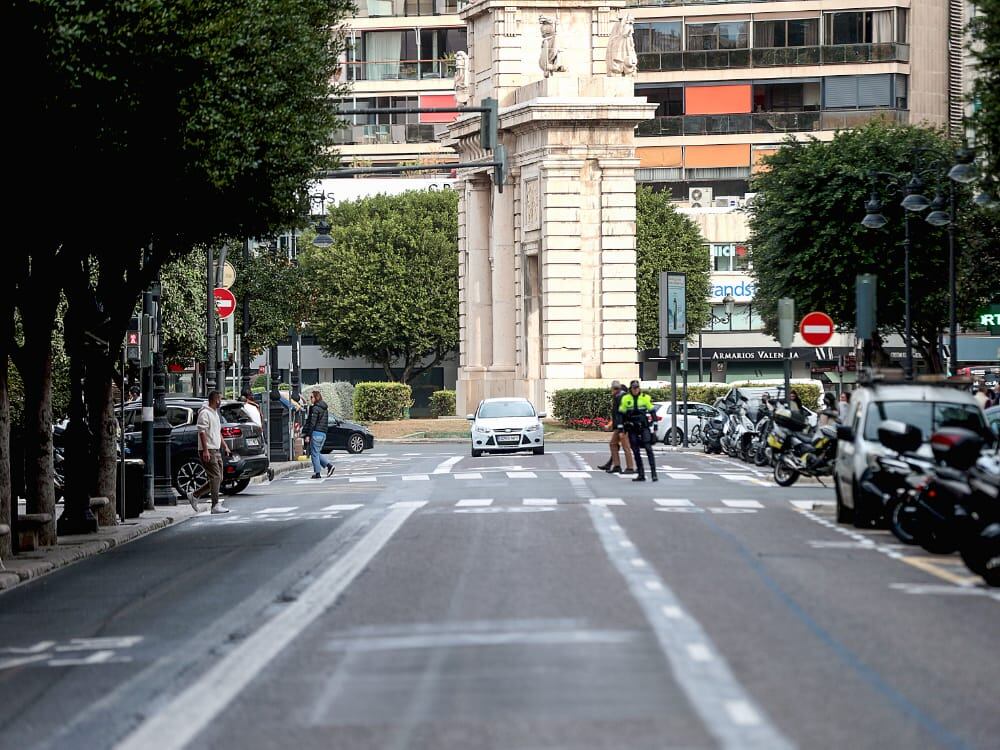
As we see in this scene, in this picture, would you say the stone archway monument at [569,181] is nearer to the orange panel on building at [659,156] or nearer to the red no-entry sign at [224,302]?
the orange panel on building at [659,156]

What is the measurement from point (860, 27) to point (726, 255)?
43.6ft

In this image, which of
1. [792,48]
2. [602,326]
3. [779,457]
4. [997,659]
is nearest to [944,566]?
[997,659]

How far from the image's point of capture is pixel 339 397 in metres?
77.6

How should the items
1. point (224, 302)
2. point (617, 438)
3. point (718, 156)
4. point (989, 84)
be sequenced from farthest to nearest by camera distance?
1. point (718, 156)
2. point (224, 302)
3. point (617, 438)
4. point (989, 84)

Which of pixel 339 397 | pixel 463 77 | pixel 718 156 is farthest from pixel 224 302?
pixel 718 156

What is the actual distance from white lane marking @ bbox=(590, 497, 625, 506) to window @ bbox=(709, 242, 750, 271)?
2636 inches

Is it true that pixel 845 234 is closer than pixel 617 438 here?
No

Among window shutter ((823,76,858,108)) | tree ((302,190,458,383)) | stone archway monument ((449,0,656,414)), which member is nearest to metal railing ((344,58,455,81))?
tree ((302,190,458,383))

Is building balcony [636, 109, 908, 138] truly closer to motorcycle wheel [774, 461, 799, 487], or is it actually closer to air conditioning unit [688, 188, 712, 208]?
air conditioning unit [688, 188, 712, 208]

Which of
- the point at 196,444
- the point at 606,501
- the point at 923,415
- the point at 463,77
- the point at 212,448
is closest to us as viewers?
the point at 923,415

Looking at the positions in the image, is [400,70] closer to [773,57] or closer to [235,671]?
[773,57]

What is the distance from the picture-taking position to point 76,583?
19109 mm

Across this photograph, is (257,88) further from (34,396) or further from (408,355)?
(408,355)

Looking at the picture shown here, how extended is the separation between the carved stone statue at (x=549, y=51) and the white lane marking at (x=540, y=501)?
3987 centimetres
